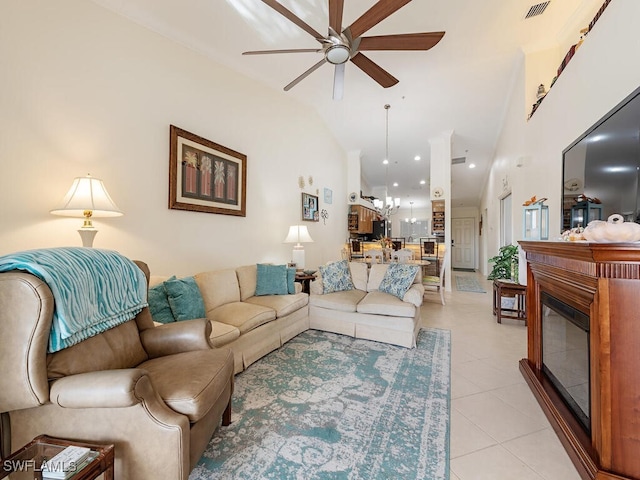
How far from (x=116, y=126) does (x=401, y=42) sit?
254 centimetres

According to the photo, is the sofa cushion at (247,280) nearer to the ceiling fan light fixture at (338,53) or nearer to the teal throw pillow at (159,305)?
the teal throw pillow at (159,305)

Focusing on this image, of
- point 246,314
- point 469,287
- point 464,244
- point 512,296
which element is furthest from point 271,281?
point 464,244

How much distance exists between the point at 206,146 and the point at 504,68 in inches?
169

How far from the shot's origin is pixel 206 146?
2.97 meters

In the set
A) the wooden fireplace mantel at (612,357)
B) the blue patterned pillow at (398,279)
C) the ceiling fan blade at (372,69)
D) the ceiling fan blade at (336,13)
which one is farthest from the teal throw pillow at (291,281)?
the wooden fireplace mantel at (612,357)

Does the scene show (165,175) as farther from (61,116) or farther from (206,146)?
(61,116)

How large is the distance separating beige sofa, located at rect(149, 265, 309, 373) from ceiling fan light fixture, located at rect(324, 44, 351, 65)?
236 centimetres

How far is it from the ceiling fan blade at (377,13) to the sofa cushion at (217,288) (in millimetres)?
2568

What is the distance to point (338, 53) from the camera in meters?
2.36

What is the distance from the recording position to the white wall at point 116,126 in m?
1.73

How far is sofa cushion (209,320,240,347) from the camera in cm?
197

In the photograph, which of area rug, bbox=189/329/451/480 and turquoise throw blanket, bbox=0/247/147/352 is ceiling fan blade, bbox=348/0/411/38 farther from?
area rug, bbox=189/329/451/480

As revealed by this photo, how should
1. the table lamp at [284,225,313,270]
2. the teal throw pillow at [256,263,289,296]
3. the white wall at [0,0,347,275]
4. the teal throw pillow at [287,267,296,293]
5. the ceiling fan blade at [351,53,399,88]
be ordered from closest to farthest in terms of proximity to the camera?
the white wall at [0,0,347,275] → the ceiling fan blade at [351,53,399,88] → the teal throw pillow at [256,263,289,296] → the teal throw pillow at [287,267,296,293] → the table lamp at [284,225,313,270]

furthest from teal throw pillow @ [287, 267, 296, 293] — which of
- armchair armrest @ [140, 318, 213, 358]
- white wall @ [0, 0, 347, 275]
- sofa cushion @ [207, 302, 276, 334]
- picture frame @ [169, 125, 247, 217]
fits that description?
armchair armrest @ [140, 318, 213, 358]
